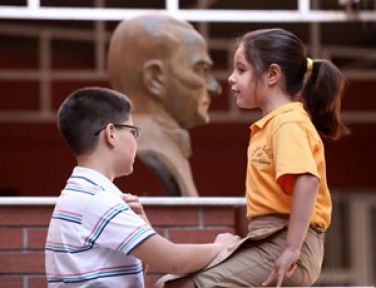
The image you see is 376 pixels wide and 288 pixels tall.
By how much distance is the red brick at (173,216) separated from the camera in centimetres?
495

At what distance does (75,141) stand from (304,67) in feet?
2.41

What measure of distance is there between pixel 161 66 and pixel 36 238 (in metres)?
1.48

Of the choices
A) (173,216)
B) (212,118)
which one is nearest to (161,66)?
(173,216)

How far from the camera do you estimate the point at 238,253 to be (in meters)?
3.34

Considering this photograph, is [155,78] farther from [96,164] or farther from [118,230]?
[118,230]

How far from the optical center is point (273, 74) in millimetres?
3453

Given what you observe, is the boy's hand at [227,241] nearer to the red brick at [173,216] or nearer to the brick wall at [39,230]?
the brick wall at [39,230]

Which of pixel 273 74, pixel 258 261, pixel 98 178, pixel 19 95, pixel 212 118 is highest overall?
pixel 273 74

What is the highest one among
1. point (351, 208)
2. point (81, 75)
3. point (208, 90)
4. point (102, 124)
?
point (102, 124)

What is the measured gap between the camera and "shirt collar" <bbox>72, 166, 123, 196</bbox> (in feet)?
10.8

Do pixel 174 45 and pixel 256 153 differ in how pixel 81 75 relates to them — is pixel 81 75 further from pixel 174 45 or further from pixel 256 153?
pixel 256 153

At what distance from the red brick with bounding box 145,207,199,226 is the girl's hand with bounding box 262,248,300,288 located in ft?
5.67

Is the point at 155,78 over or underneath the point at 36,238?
over

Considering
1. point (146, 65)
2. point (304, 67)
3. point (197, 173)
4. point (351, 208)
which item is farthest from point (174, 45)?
point (351, 208)
